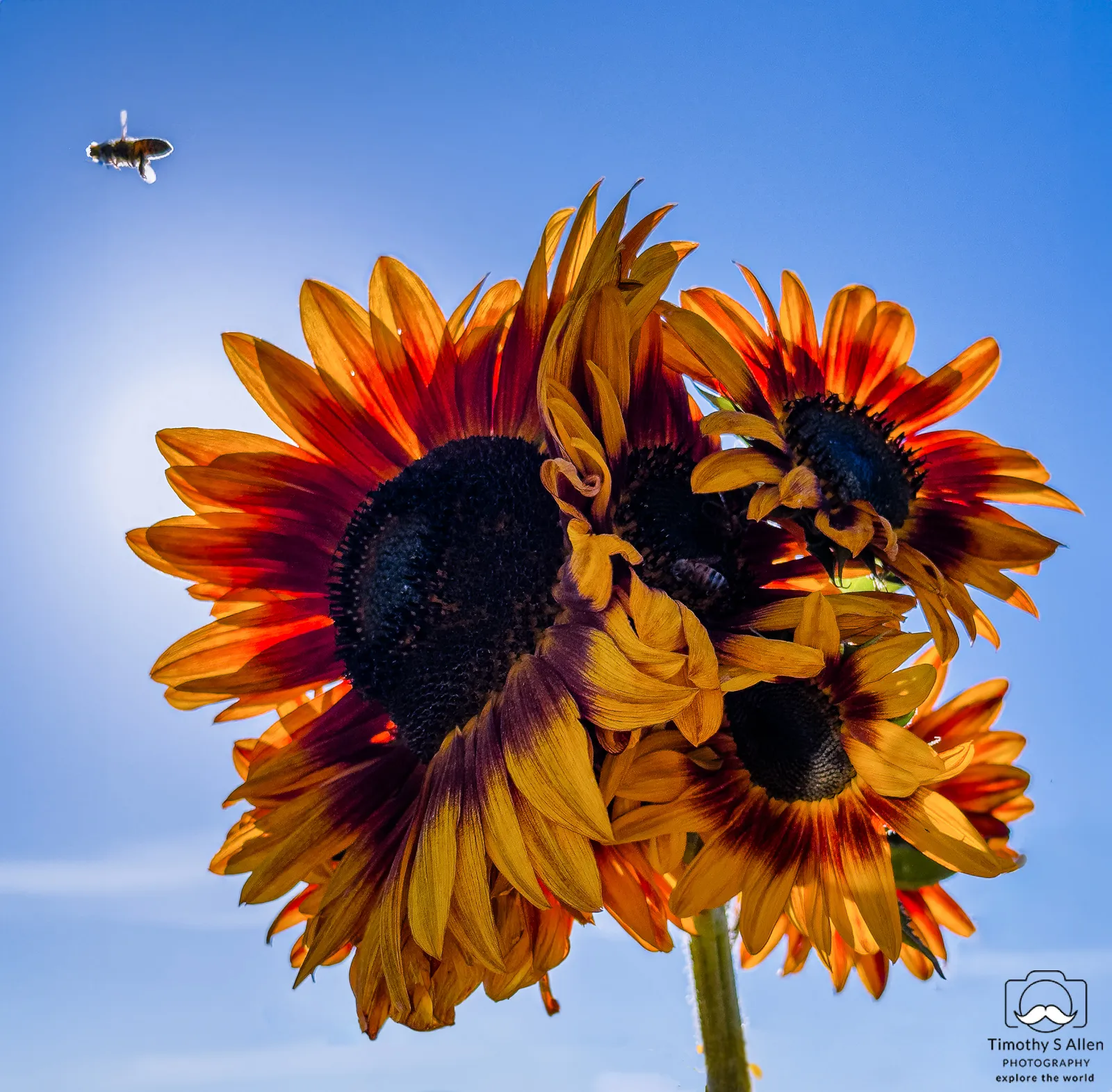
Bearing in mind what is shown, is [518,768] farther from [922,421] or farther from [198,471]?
[922,421]

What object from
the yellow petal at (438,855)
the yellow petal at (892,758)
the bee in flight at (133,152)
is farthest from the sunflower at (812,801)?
the bee in flight at (133,152)

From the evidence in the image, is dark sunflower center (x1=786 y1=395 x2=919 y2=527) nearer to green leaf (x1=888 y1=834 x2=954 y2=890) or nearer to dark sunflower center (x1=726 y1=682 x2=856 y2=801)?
dark sunflower center (x1=726 y1=682 x2=856 y2=801)

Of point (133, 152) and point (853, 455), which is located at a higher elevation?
point (133, 152)

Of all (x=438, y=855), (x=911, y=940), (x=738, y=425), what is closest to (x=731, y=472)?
(x=738, y=425)

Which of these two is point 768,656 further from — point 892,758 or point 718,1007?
point 718,1007

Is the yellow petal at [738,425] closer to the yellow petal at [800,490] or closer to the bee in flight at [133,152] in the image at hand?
the yellow petal at [800,490]

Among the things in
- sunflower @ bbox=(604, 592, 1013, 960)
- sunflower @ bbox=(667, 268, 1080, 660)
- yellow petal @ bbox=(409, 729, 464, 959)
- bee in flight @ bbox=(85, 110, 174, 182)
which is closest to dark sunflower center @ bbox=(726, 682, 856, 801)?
sunflower @ bbox=(604, 592, 1013, 960)
